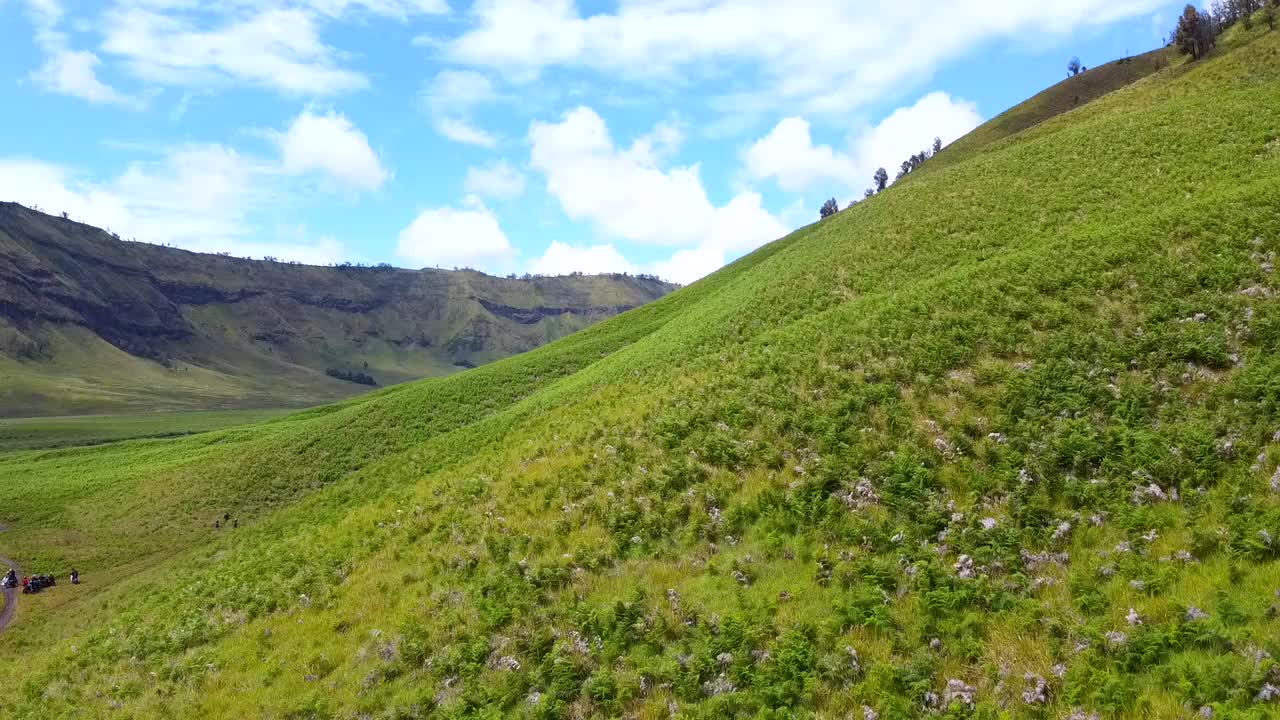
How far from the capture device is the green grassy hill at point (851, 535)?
35.0 ft

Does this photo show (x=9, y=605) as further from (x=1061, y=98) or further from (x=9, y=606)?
(x=1061, y=98)

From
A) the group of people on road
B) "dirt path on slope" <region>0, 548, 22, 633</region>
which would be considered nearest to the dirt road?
"dirt path on slope" <region>0, 548, 22, 633</region>

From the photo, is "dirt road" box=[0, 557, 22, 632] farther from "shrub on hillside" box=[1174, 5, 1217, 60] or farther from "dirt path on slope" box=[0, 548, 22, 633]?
"shrub on hillside" box=[1174, 5, 1217, 60]

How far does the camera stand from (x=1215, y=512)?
39.3 ft

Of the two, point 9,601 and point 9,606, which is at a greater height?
point 9,601

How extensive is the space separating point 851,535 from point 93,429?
219m

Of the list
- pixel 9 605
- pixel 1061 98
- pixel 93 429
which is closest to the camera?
pixel 9 605

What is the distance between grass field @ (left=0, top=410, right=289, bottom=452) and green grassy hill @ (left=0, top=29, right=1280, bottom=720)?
14661 cm

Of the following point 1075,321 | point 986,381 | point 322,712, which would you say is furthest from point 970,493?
point 322,712

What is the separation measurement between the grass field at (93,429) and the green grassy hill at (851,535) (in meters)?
147

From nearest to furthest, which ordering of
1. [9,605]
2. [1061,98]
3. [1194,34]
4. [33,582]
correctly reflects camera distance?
[9,605], [33,582], [1194,34], [1061,98]

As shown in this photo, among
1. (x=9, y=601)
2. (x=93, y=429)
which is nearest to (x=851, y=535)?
(x=9, y=601)

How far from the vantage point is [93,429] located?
178 metres

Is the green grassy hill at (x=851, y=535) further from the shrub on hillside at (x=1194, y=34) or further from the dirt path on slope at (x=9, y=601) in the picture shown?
the shrub on hillside at (x=1194, y=34)
